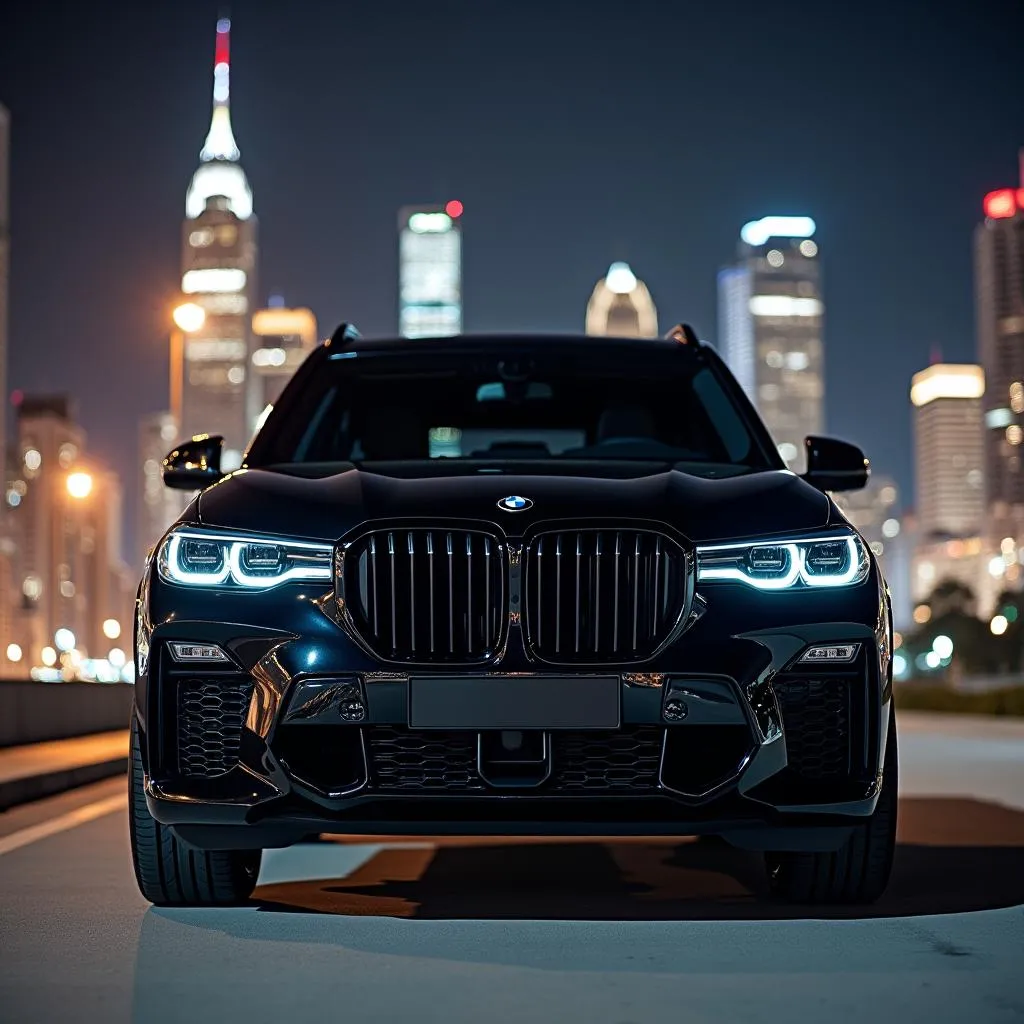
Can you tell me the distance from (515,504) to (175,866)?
157 cm

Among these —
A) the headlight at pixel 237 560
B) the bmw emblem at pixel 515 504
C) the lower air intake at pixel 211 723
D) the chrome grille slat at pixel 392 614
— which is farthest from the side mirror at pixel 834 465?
the lower air intake at pixel 211 723

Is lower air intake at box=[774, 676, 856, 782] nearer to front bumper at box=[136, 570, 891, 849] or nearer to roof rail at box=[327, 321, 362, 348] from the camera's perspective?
front bumper at box=[136, 570, 891, 849]

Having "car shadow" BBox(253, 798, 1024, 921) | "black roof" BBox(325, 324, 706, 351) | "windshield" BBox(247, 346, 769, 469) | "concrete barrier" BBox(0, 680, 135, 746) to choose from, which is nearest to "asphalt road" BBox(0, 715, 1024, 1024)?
"car shadow" BBox(253, 798, 1024, 921)

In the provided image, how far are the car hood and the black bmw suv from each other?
0.04ft

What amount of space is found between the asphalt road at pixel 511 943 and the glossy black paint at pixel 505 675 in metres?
0.34

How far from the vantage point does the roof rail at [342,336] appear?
24.7 ft

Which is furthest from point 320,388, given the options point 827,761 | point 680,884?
point 827,761

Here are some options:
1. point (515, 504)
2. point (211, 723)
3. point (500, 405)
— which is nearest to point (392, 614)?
point (515, 504)

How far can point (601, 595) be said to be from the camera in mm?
5430

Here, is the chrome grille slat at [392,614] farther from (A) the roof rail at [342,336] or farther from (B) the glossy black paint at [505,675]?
(A) the roof rail at [342,336]

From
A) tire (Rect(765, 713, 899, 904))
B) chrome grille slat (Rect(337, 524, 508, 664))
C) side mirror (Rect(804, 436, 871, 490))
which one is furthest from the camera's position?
side mirror (Rect(804, 436, 871, 490))

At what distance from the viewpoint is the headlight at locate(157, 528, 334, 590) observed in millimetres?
5465

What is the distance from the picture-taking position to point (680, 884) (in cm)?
709

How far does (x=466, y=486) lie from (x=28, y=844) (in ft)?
13.7
